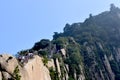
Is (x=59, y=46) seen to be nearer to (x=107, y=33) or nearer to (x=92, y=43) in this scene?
(x=92, y=43)

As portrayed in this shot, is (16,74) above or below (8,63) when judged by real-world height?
below

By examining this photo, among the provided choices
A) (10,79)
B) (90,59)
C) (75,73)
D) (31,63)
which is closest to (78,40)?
(90,59)

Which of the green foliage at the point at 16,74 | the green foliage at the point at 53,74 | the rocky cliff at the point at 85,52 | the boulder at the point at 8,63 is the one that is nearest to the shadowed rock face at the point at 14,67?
the boulder at the point at 8,63

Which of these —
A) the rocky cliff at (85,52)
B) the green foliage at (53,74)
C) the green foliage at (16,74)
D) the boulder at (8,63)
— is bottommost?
the green foliage at (16,74)

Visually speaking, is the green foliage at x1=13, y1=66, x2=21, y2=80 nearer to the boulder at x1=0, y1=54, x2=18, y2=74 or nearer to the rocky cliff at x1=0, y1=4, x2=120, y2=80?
the boulder at x1=0, y1=54, x2=18, y2=74

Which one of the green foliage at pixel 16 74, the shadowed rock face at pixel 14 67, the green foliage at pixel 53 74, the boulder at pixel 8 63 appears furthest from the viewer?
the green foliage at pixel 53 74

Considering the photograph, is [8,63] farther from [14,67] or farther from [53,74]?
[53,74]

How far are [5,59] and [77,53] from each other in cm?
8743

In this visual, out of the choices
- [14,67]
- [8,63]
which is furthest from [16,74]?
[8,63]

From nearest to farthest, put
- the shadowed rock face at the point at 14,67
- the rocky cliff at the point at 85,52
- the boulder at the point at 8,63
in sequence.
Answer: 1. the shadowed rock face at the point at 14,67
2. the boulder at the point at 8,63
3. the rocky cliff at the point at 85,52

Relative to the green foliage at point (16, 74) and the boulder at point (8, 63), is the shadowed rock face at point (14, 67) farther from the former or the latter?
the green foliage at point (16, 74)

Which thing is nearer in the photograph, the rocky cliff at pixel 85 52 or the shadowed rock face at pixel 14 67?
the shadowed rock face at pixel 14 67

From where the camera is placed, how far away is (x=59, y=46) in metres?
142

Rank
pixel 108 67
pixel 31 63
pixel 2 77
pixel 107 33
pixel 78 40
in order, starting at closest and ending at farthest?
pixel 2 77
pixel 31 63
pixel 108 67
pixel 78 40
pixel 107 33
